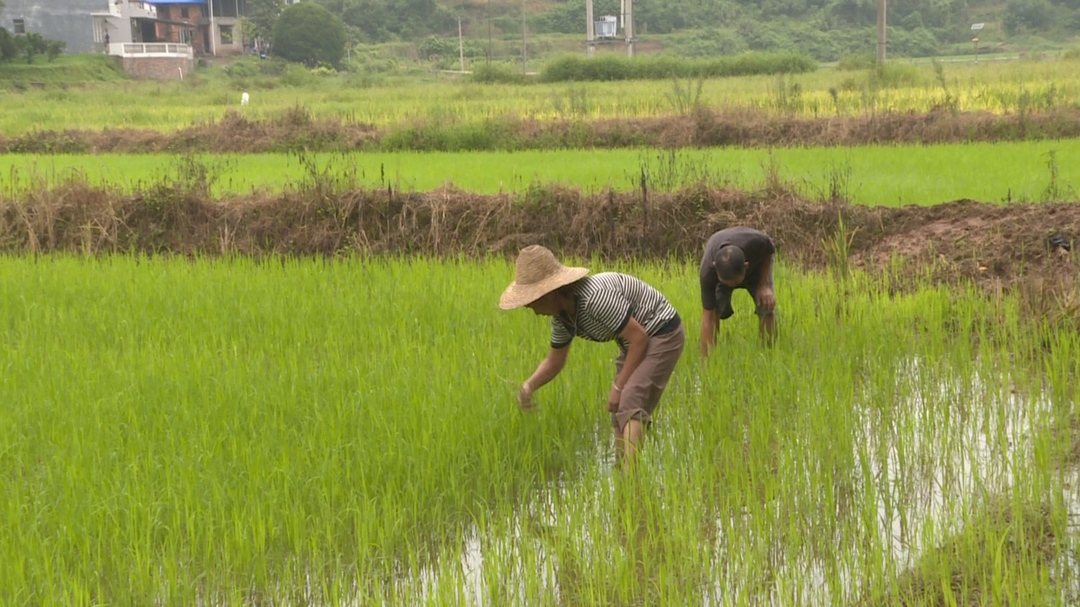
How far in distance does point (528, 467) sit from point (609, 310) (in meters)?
0.65

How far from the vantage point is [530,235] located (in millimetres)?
8672

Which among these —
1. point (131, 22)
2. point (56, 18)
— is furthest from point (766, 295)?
point (131, 22)

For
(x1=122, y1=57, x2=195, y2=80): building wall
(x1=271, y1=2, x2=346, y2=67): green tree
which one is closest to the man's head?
(x1=122, y1=57, x2=195, y2=80): building wall

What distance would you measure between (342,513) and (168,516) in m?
0.55

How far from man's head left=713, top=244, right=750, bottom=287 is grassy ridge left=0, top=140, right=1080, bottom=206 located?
3838 mm

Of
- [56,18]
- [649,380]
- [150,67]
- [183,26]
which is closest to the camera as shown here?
[649,380]

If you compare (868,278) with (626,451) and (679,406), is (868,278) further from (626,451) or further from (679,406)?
(626,451)

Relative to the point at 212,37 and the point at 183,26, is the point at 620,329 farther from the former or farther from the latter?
the point at 183,26

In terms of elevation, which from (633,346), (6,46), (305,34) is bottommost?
(633,346)

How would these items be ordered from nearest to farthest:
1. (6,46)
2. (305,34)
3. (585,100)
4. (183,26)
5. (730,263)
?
(730,263), (585,100), (6,46), (305,34), (183,26)

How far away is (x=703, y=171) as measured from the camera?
30.4 feet

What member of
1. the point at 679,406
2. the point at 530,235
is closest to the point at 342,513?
the point at 679,406

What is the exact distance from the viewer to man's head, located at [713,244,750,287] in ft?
14.3

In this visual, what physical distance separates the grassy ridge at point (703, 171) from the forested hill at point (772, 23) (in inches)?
1309
